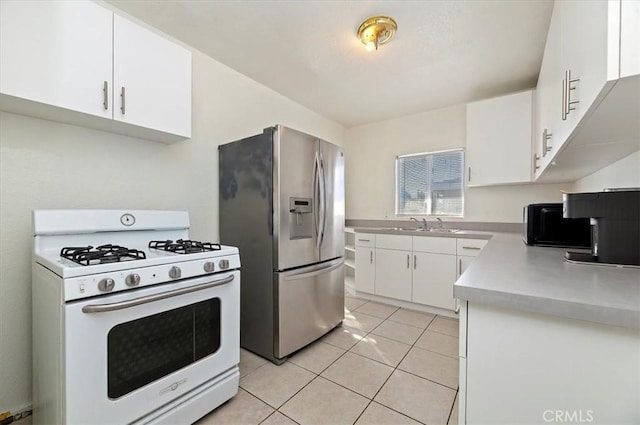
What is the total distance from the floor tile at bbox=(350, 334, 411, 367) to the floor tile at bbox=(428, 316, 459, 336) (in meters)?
0.48

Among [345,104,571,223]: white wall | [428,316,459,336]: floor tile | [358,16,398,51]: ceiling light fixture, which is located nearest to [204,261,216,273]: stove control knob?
[358,16,398,51]: ceiling light fixture

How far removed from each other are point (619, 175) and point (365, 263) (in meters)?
2.24

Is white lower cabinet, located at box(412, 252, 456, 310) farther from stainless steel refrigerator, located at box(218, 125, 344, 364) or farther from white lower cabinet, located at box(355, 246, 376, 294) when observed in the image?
stainless steel refrigerator, located at box(218, 125, 344, 364)

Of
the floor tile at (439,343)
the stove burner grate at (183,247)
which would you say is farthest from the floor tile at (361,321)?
the stove burner grate at (183,247)

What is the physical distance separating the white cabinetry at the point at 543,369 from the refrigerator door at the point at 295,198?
130cm

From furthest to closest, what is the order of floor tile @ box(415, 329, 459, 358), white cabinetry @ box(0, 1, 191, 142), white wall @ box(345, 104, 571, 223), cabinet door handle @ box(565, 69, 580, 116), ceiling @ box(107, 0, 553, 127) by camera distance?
white wall @ box(345, 104, 571, 223)
floor tile @ box(415, 329, 459, 358)
ceiling @ box(107, 0, 553, 127)
white cabinetry @ box(0, 1, 191, 142)
cabinet door handle @ box(565, 69, 580, 116)

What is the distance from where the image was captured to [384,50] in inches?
83.6

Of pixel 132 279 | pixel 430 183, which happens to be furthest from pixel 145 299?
pixel 430 183

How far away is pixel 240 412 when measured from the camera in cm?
144

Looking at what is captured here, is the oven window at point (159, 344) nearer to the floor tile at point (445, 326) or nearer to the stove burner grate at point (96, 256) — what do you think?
the stove burner grate at point (96, 256)

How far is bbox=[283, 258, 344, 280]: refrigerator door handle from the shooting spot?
194 cm

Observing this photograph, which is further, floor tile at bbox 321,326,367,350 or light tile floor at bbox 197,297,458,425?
floor tile at bbox 321,326,367,350

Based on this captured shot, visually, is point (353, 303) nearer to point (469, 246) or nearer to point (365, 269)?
point (365, 269)

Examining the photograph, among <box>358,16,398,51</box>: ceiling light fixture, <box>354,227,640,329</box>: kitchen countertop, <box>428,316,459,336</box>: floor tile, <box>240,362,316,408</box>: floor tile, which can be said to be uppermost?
<box>358,16,398,51</box>: ceiling light fixture
